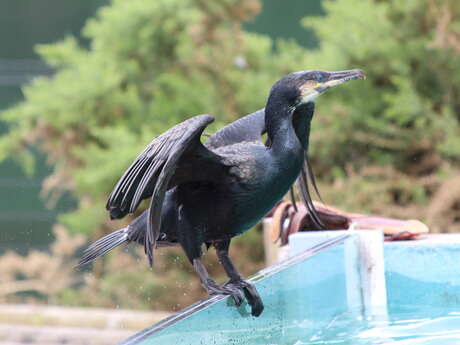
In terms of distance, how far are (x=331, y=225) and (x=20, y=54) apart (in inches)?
156

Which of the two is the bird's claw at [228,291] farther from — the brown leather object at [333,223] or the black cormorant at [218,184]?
the brown leather object at [333,223]

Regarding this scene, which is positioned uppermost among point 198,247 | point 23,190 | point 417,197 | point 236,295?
point 23,190

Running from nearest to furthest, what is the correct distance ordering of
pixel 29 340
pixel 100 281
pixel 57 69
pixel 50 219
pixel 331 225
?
pixel 331 225
pixel 29 340
pixel 100 281
pixel 50 219
pixel 57 69

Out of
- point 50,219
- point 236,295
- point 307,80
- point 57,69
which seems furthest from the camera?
point 57,69

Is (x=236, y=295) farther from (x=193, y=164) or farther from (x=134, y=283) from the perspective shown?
(x=134, y=283)

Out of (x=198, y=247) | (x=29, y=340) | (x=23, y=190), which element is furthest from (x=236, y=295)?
(x=23, y=190)

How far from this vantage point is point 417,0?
18.0 feet

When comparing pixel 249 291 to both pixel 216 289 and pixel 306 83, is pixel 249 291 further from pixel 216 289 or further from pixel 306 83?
pixel 306 83

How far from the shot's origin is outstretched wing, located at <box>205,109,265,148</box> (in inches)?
110

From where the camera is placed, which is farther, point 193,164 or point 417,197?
point 417,197

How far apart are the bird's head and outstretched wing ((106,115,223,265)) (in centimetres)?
32

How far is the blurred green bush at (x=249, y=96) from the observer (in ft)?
17.3

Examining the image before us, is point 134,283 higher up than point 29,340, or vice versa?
point 134,283

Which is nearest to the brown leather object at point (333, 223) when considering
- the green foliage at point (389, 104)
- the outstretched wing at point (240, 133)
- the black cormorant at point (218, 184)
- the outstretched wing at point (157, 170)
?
the outstretched wing at point (240, 133)
